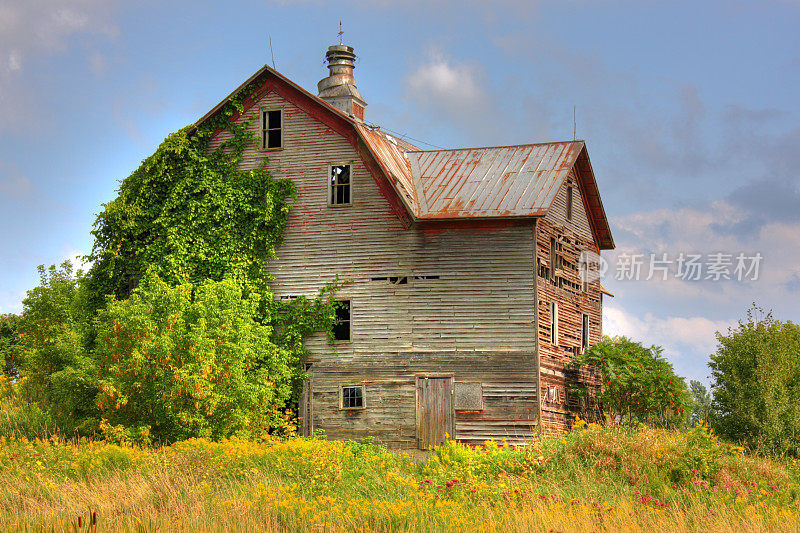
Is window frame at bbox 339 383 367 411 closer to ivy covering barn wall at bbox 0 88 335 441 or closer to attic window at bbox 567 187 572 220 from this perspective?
ivy covering barn wall at bbox 0 88 335 441

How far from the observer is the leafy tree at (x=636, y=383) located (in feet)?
90.7

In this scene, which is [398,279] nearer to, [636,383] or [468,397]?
[468,397]

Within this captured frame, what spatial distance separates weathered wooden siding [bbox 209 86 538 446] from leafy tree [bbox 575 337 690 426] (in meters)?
3.53

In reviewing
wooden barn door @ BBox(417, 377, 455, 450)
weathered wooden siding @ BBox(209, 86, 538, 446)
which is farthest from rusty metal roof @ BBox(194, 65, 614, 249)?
wooden barn door @ BBox(417, 377, 455, 450)

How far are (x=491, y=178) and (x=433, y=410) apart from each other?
758 cm

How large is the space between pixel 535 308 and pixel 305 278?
707cm

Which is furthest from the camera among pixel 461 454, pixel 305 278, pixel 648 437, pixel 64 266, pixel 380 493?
pixel 64 266

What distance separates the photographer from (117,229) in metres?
28.9

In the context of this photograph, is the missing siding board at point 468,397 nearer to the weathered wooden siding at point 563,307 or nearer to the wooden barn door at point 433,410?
the wooden barn door at point 433,410

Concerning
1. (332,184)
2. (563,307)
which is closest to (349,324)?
(332,184)

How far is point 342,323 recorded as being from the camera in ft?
90.0

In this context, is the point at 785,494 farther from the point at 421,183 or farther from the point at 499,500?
the point at 421,183

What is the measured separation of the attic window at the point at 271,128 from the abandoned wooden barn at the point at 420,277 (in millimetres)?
38

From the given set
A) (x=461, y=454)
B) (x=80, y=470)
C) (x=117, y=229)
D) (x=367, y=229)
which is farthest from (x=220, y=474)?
(x=117, y=229)
